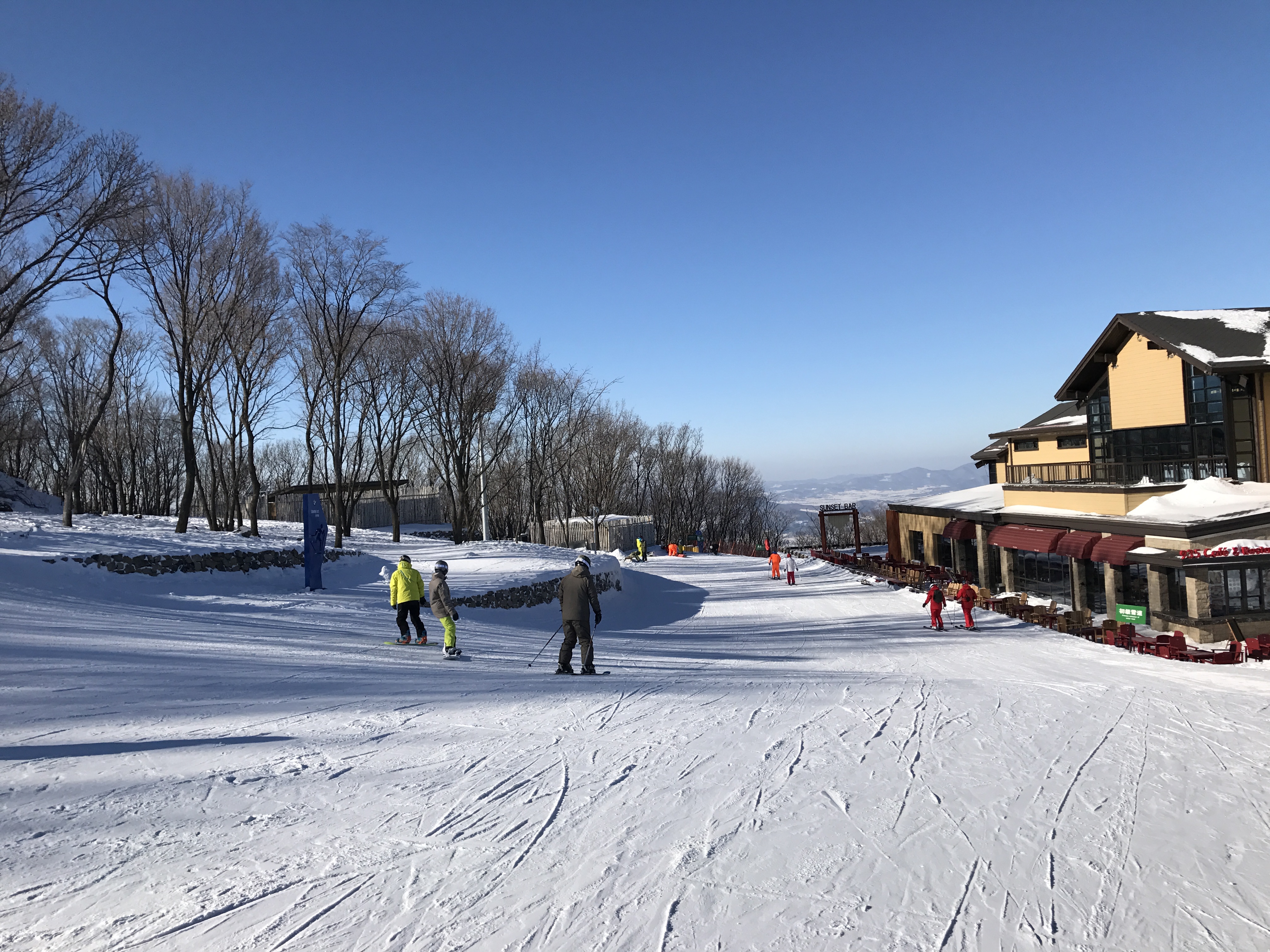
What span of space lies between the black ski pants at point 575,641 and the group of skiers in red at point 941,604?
1137 cm

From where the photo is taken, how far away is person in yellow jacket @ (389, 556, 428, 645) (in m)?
12.5

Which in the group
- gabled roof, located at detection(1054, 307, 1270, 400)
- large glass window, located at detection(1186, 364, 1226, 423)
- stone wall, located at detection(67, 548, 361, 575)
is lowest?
stone wall, located at detection(67, 548, 361, 575)

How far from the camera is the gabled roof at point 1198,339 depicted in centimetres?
2153

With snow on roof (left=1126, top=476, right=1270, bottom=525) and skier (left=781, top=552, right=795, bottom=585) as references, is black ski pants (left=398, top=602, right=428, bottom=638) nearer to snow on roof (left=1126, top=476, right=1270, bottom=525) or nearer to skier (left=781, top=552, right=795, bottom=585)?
snow on roof (left=1126, top=476, right=1270, bottom=525)

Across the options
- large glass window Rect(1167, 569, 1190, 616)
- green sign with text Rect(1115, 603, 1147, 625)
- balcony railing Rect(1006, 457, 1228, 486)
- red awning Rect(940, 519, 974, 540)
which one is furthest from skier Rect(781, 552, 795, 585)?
green sign with text Rect(1115, 603, 1147, 625)

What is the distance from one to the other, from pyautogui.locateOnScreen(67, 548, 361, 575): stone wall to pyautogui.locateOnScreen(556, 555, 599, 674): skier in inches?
399

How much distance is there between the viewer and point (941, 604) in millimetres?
19328

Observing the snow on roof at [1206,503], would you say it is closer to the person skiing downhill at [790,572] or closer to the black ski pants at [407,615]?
the person skiing downhill at [790,572]

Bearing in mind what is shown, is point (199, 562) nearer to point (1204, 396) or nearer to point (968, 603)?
point (968, 603)

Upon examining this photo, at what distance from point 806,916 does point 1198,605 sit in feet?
62.1

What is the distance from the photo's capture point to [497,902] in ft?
13.5

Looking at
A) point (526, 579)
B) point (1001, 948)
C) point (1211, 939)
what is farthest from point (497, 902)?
point (526, 579)

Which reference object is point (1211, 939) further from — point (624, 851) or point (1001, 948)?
point (624, 851)

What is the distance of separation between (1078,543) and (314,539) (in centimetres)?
2077
